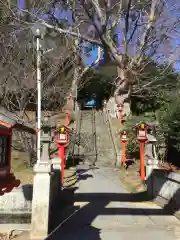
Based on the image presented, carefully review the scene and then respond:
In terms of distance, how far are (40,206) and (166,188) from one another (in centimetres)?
438

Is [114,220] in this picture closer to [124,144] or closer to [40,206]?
[40,206]

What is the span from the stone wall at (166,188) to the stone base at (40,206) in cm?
363

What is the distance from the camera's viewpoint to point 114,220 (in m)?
8.46

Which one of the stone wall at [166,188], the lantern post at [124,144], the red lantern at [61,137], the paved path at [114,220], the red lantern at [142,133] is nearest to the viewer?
the paved path at [114,220]

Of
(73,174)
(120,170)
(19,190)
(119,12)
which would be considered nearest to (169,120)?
(120,170)

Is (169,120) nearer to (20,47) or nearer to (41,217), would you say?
(20,47)

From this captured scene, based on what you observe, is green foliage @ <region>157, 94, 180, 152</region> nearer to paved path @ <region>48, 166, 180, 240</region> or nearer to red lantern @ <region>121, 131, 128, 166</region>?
red lantern @ <region>121, 131, 128, 166</region>

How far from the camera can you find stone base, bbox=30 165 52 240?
7.27m

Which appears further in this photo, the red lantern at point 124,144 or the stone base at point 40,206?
the red lantern at point 124,144

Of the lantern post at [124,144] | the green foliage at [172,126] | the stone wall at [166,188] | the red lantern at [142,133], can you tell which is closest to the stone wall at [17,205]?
the stone wall at [166,188]

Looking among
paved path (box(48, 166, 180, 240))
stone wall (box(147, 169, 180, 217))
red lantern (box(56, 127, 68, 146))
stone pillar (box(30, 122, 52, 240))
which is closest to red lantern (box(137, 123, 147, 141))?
paved path (box(48, 166, 180, 240))

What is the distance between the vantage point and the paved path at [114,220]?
7262 mm

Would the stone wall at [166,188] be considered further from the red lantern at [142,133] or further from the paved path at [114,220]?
the red lantern at [142,133]

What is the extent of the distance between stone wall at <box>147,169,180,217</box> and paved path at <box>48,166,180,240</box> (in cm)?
35
